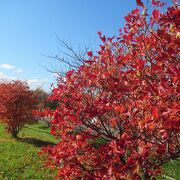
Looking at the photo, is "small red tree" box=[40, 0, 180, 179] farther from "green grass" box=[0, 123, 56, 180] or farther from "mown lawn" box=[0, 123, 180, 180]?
"green grass" box=[0, 123, 56, 180]

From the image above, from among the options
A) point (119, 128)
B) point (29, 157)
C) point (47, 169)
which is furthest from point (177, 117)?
point (29, 157)

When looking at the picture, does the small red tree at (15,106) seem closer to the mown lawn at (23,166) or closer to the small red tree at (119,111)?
the mown lawn at (23,166)

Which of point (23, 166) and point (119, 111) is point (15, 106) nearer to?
point (23, 166)

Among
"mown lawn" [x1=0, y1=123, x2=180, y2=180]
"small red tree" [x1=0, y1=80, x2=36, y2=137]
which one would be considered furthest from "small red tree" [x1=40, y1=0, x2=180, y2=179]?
"small red tree" [x1=0, y1=80, x2=36, y2=137]

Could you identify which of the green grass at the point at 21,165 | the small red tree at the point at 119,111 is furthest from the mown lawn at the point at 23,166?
the small red tree at the point at 119,111

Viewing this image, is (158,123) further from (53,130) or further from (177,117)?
(53,130)

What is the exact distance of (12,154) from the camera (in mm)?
11250

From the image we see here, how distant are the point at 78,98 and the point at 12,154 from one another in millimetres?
7813

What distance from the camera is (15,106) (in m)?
17.0

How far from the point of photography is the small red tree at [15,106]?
658 inches

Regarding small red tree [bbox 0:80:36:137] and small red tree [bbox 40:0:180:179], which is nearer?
small red tree [bbox 40:0:180:179]

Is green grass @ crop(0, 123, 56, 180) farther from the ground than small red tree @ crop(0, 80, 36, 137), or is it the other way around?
small red tree @ crop(0, 80, 36, 137)

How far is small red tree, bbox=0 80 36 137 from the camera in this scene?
16719 millimetres

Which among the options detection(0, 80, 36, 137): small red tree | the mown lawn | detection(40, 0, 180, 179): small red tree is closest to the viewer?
detection(40, 0, 180, 179): small red tree
